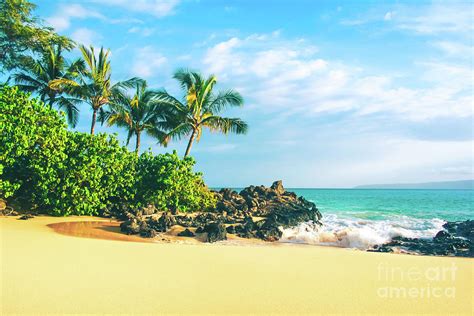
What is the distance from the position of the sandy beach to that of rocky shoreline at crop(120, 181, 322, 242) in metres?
3.93

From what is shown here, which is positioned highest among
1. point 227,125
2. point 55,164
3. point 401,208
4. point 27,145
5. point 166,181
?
point 227,125

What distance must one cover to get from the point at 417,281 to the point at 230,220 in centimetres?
1148

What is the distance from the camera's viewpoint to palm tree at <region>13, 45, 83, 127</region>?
22.3 m

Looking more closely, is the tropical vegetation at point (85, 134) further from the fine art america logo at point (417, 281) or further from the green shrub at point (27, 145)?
the fine art america logo at point (417, 281)

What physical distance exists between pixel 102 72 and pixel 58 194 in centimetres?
1144

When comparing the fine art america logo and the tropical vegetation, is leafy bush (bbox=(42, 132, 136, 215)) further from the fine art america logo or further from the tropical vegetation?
the fine art america logo

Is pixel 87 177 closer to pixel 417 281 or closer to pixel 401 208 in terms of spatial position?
pixel 417 281

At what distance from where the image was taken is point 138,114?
2470 centimetres

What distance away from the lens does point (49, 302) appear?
384cm

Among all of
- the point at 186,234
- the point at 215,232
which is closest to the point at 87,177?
the point at 186,234

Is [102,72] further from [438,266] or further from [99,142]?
[438,266]

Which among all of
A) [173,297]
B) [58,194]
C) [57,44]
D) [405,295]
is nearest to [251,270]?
[173,297]

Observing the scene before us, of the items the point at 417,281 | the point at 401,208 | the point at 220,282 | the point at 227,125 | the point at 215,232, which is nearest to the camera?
the point at 220,282

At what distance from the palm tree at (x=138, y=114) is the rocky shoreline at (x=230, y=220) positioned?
6812 millimetres
